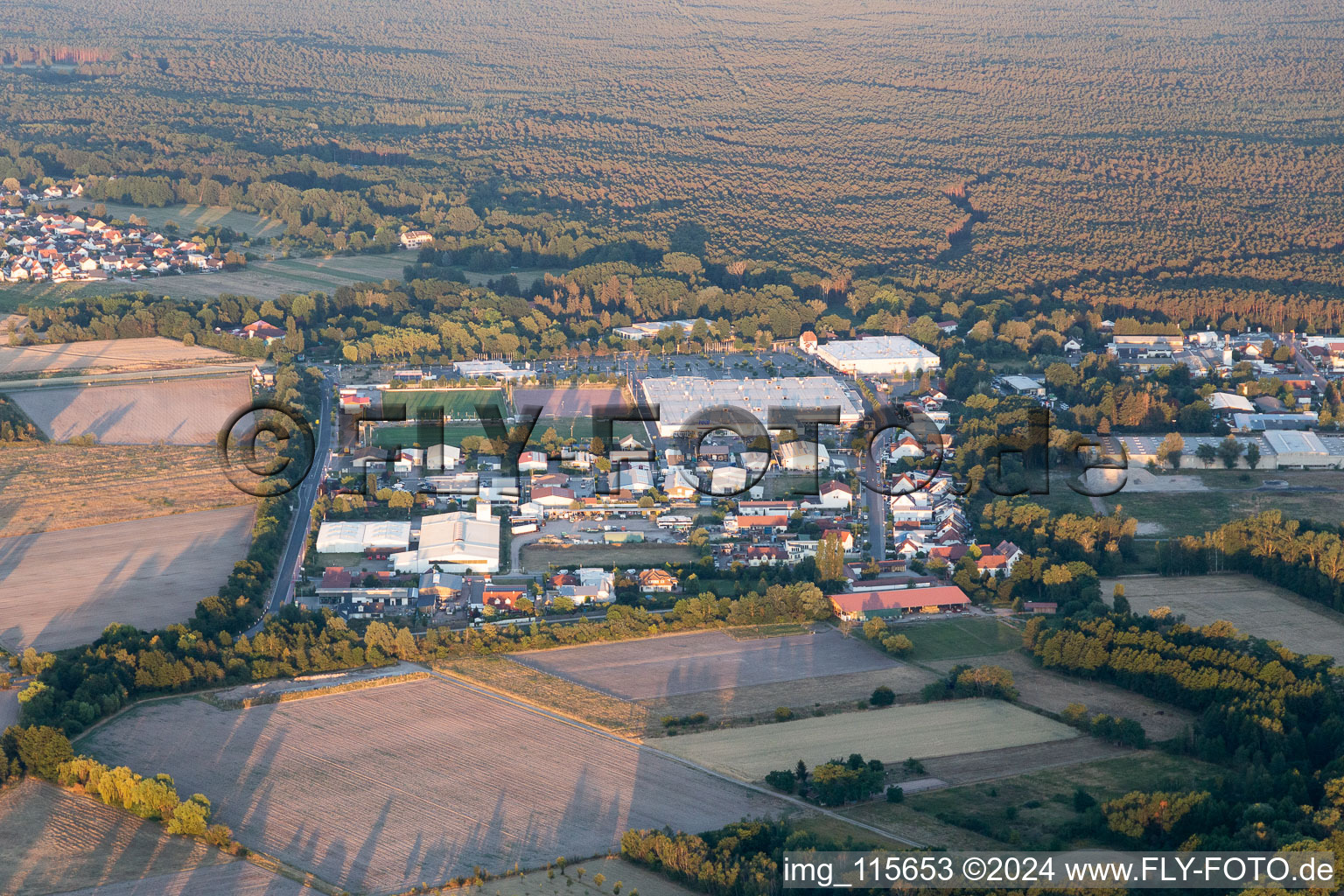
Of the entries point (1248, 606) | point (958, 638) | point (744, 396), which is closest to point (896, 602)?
point (958, 638)

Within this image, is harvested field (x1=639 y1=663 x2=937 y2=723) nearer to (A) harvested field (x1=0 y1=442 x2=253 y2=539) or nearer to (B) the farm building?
(B) the farm building

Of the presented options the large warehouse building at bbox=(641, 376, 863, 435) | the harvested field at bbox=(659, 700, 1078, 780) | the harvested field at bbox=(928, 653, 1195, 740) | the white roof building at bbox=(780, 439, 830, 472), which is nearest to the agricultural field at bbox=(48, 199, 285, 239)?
the large warehouse building at bbox=(641, 376, 863, 435)

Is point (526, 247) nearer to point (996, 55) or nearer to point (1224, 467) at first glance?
point (1224, 467)

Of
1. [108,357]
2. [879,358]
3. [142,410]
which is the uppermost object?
[879,358]

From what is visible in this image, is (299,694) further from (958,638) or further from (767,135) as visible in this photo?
(767,135)

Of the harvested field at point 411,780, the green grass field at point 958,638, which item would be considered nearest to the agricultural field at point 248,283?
the harvested field at point 411,780

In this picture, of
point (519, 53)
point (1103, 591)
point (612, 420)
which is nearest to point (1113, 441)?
point (1103, 591)

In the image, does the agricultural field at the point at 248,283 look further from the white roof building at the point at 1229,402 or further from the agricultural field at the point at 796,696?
the agricultural field at the point at 796,696
